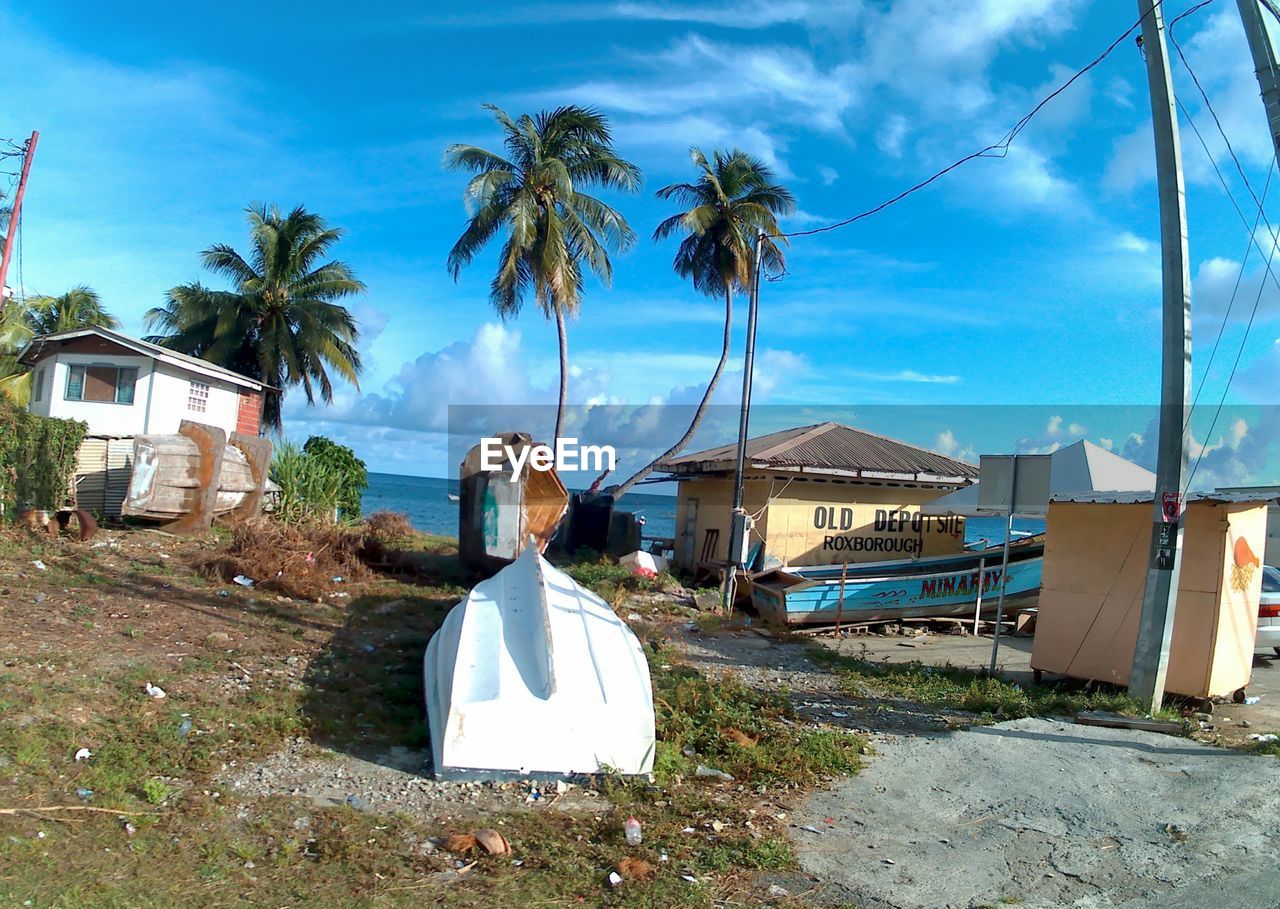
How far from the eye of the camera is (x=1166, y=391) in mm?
8336

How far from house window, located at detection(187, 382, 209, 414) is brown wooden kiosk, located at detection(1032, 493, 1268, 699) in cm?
2275

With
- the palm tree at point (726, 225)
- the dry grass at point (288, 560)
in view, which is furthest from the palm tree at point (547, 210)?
the dry grass at point (288, 560)

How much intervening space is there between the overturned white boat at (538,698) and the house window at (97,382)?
1991 centimetres

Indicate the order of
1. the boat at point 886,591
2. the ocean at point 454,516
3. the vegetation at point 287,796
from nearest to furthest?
the vegetation at point 287,796 → the boat at point 886,591 → the ocean at point 454,516

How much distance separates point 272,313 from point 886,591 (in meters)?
25.7

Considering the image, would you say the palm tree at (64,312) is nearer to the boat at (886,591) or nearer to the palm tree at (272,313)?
the palm tree at (272,313)

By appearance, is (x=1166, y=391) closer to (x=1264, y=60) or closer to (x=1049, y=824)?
(x=1264, y=60)

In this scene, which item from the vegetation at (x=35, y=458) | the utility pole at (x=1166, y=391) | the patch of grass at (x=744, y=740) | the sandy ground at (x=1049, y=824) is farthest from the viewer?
the vegetation at (x=35, y=458)

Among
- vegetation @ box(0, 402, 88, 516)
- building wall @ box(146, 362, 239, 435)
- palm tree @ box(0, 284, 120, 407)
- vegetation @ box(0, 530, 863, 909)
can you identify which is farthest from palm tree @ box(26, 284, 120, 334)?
vegetation @ box(0, 530, 863, 909)

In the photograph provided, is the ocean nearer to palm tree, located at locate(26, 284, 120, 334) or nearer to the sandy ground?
palm tree, located at locate(26, 284, 120, 334)

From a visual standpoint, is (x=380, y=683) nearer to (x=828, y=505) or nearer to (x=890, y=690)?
(x=890, y=690)

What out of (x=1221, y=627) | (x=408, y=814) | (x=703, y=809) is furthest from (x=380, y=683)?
(x=1221, y=627)

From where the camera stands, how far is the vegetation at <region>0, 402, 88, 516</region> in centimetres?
1505

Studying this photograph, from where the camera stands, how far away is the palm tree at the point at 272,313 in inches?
1240
